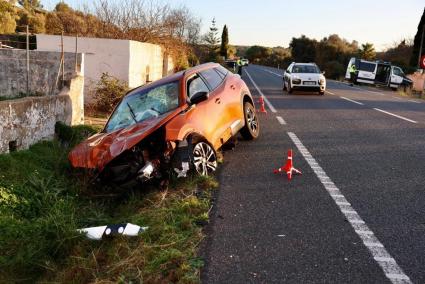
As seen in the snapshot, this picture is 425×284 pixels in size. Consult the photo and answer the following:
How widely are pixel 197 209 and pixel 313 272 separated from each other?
1.81 m

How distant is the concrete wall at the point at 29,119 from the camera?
7.19 meters

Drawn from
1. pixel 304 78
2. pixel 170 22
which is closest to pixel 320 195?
pixel 304 78

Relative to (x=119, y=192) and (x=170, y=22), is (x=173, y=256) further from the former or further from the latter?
(x=170, y=22)

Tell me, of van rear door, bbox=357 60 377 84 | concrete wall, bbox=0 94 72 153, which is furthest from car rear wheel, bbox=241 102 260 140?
van rear door, bbox=357 60 377 84

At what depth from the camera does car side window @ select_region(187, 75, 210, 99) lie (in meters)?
7.45

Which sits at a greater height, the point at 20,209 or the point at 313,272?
the point at 313,272

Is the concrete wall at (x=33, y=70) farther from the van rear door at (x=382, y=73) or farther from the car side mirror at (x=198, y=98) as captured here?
the van rear door at (x=382, y=73)

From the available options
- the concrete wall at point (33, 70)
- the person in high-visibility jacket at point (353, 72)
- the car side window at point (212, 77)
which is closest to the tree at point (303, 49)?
the person in high-visibility jacket at point (353, 72)

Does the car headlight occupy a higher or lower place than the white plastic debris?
higher

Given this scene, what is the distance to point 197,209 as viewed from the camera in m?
5.18

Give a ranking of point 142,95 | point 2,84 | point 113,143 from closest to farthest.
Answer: point 113,143 → point 142,95 → point 2,84

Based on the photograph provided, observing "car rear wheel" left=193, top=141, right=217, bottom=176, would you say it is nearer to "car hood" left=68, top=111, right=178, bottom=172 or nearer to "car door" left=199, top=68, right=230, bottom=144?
"car door" left=199, top=68, right=230, bottom=144

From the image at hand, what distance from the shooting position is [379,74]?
35062 millimetres

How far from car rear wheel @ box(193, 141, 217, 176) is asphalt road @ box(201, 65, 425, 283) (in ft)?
0.94
